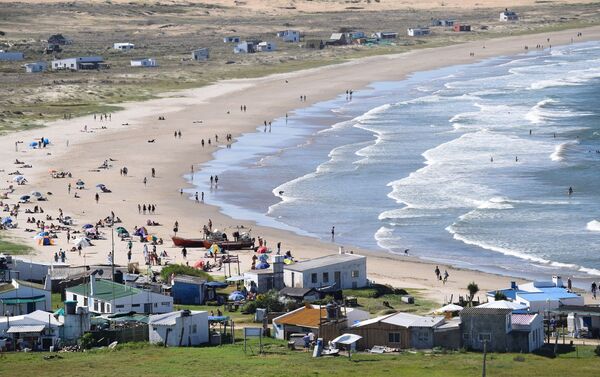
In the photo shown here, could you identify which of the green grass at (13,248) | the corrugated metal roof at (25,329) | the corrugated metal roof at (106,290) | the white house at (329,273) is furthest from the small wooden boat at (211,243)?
the corrugated metal roof at (25,329)

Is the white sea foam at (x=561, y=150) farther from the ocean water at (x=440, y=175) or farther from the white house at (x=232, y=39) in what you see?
the white house at (x=232, y=39)

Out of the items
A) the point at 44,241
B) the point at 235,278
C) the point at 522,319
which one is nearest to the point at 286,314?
the point at 522,319

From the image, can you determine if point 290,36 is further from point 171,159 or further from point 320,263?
point 320,263

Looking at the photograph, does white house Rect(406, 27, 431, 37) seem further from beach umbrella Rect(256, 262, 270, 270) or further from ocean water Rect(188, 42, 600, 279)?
beach umbrella Rect(256, 262, 270, 270)

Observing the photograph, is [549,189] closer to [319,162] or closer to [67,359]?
[319,162]

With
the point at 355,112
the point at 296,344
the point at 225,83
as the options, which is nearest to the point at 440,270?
the point at 296,344

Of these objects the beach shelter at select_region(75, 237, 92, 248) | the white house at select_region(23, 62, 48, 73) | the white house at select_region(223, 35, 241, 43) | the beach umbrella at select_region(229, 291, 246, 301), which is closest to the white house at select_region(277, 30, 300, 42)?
the white house at select_region(223, 35, 241, 43)
